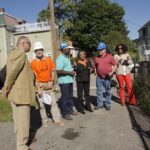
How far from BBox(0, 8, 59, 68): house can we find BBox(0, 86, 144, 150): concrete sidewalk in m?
39.8

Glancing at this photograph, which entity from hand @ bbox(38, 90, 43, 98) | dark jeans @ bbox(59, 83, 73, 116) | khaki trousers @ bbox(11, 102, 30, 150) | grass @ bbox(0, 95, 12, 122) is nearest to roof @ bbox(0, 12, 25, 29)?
grass @ bbox(0, 95, 12, 122)

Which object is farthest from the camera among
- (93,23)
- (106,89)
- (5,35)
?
(93,23)

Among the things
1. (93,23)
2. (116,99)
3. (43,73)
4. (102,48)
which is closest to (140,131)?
(43,73)

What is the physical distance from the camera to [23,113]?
22.4 ft

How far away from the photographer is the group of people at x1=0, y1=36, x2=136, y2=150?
6730 mm

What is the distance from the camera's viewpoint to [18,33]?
52969 mm

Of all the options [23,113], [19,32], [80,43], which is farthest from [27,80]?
[80,43]

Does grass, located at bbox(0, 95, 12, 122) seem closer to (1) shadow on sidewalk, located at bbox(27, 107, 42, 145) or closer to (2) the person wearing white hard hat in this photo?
(1) shadow on sidewalk, located at bbox(27, 107, 42, 145)

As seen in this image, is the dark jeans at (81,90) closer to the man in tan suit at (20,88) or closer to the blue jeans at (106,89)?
the blue jeans at (106,89)

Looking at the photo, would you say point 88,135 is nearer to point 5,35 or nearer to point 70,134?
point 70,134

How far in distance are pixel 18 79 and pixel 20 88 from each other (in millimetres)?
163

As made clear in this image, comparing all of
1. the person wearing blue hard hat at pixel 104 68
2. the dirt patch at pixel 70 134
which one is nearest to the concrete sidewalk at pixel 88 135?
the dirt patch at pixel 70 134

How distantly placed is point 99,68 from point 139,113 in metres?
1.74

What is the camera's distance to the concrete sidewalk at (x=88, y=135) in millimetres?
7109
